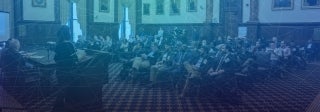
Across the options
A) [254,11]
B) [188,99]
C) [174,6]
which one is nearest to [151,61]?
[188,99]

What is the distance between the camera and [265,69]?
17.4 ft

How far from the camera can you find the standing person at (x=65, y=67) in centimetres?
291

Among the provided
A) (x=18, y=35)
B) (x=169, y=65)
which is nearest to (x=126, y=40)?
(x=169, y=65)

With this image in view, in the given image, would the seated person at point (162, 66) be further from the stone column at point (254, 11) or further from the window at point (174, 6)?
the stone column at point (254, 11)

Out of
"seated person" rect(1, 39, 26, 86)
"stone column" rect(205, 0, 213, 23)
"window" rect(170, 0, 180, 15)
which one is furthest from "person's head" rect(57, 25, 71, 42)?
"stone column" rect(205, 0, 213, 23)

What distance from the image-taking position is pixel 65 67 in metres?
3.22

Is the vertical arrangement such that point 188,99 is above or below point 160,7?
below

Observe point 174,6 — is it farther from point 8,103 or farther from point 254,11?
point 254,11

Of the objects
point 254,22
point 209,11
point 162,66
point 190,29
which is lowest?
point 162,66

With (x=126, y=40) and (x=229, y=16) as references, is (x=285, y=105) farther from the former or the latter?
(x=229, y=16)

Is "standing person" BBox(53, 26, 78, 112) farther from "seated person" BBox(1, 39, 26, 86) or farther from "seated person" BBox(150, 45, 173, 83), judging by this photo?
"seated person" BBox(150, 45, 173, 83)

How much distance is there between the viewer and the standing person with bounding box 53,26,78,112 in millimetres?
2912

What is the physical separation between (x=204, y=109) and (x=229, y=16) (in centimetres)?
661

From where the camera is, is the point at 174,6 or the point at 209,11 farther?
the point at 209,11
